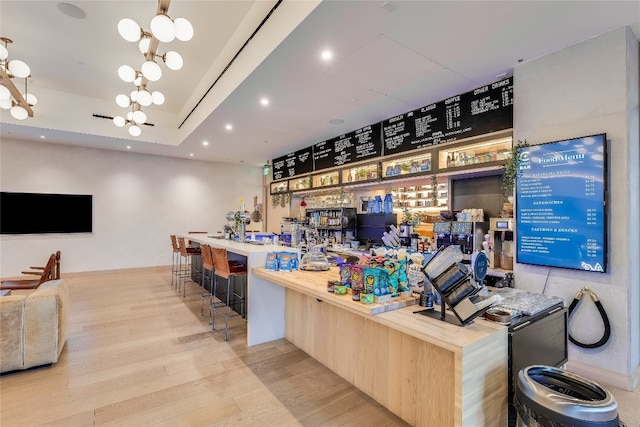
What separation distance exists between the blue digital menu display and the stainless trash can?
64.9 inches

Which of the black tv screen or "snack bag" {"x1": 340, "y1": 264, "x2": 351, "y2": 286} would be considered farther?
the black tv screen

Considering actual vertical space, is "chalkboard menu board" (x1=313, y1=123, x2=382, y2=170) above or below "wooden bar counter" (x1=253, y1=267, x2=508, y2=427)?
above

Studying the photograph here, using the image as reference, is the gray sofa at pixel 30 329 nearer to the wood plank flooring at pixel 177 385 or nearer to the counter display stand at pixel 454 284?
the wood plank flooring at pixel 177 385

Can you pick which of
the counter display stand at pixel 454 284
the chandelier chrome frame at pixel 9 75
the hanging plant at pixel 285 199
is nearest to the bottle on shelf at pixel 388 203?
the hanging plant at pixel 285 199

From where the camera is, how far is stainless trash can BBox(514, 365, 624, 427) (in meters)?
1.36

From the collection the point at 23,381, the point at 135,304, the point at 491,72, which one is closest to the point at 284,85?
the point at 491,72

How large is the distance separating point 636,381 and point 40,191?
415 inches

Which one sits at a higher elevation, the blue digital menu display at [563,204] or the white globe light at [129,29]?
the white globe light at [129,29]

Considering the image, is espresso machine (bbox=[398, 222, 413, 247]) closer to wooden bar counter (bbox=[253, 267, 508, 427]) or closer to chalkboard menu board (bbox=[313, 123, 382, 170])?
chalkboard menu board (bbox=[313, 123, 382, 170])

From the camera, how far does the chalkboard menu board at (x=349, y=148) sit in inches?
204

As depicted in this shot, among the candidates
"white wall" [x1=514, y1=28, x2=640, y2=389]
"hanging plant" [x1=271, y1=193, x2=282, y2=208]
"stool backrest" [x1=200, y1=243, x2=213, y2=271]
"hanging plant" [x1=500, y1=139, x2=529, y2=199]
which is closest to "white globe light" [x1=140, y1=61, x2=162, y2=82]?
"stool backrest" [x1=200, y1=243, x2=213, y2=271]

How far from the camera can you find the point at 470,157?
3938 millimetres

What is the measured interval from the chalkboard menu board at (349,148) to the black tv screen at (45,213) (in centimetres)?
589

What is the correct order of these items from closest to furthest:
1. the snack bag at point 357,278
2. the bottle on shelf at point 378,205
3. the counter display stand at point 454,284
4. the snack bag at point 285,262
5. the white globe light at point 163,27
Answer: the counter display stand at point 454,284 < the snack bag at point 357,278 < the white globe light at point 163,27 < the snack bag at point 285,262 < the bottle on shelf at point 378,205
